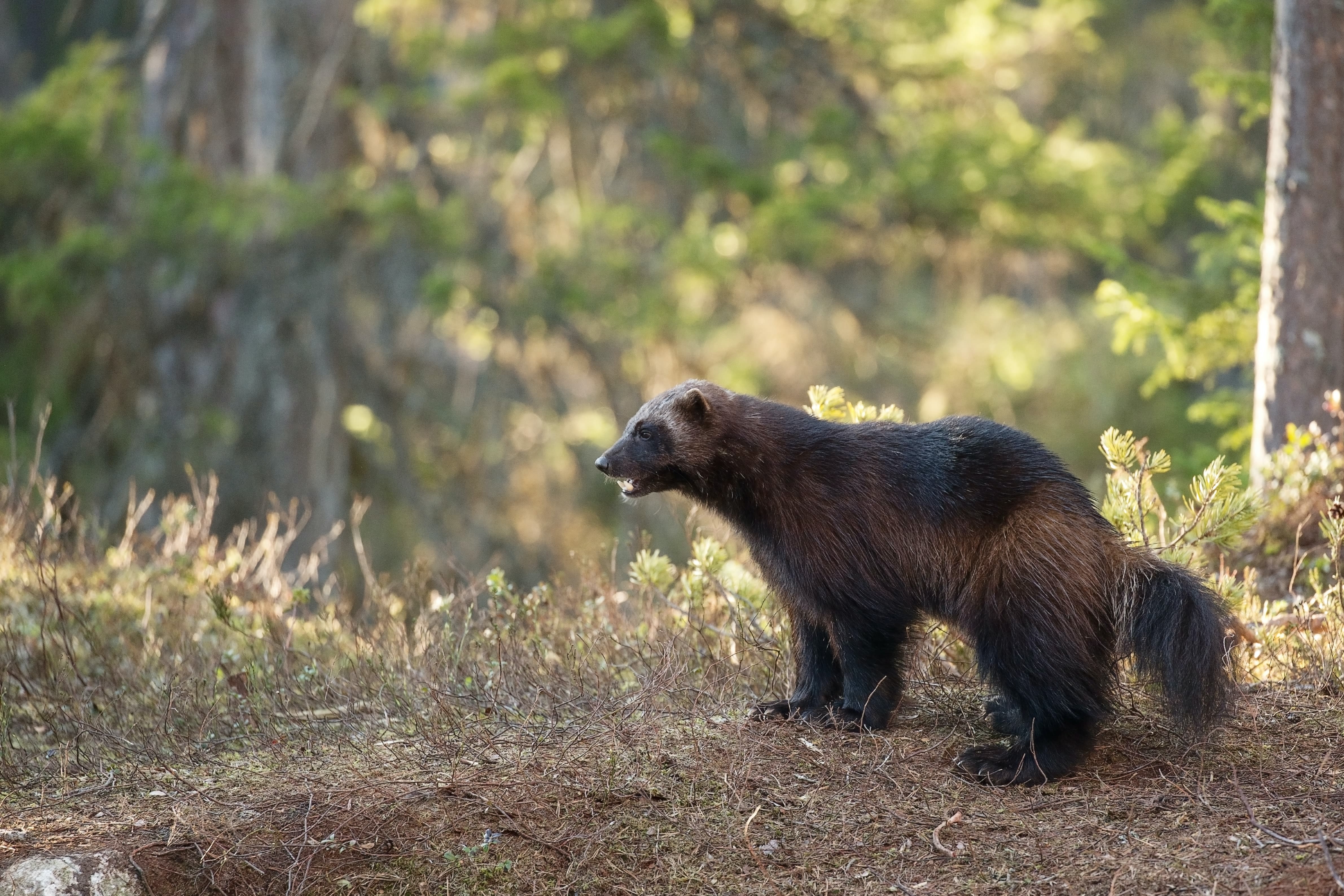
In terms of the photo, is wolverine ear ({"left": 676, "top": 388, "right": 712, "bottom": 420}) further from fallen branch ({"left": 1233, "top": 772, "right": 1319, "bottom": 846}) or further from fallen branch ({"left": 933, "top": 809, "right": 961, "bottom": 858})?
fallen branch ({"left": 1233, "top": 772, "right": 1319, "bottom": 846})

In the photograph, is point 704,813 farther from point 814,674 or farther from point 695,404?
point 695,404

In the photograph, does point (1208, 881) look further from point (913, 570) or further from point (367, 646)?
point (367, 646)

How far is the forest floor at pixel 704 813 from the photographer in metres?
4.09

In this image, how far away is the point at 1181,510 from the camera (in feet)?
19.6

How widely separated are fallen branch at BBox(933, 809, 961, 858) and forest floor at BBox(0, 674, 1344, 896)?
0.05 feet

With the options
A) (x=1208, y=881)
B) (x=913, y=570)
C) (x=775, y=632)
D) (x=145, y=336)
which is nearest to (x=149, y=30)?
(x=145, y=336)

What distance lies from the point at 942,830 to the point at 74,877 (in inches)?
107

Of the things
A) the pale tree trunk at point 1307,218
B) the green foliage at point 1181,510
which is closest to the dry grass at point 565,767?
the green foliage at point 1181,510

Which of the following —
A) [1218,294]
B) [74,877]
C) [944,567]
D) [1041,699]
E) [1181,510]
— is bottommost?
[74,877]

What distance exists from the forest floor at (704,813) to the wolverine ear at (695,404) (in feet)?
3.76

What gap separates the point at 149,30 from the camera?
14.4 metres

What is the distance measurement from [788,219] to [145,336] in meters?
7.43

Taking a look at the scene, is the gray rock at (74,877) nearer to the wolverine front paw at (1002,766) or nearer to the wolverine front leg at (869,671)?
the wolverine front leg at (869,671)

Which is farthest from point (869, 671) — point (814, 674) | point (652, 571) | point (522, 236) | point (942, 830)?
point (522, 236)
